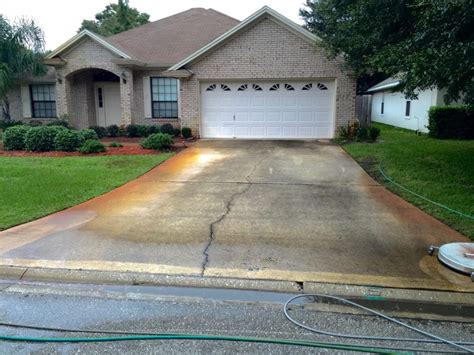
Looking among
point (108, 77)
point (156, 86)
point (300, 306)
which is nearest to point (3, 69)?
Answer: point (108, 77)

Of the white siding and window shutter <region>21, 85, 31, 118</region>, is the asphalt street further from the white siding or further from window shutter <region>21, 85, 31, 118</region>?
window shutter <region>21, 85, 31, 118</region>

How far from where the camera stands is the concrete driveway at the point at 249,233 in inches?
188

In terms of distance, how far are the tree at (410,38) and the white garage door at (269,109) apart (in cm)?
378

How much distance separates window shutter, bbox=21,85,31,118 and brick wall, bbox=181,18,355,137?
9.20 metres

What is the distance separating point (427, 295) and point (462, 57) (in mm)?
4462

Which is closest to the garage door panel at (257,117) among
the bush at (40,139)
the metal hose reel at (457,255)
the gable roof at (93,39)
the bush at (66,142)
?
the gable roof at (93,39)

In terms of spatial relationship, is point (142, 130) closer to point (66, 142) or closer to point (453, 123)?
point (66, 142)

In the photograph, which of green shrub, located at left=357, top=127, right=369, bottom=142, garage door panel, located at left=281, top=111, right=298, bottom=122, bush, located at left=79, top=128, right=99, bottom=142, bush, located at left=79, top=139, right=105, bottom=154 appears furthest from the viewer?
garage door panel, located at left=281, top=111, right=298, bottom=122

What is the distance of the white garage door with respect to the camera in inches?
634

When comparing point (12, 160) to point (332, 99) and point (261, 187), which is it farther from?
point (332, 99)

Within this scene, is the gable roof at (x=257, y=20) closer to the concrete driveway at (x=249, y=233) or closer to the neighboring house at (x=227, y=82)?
the neighboring house at (x=227, y=82)

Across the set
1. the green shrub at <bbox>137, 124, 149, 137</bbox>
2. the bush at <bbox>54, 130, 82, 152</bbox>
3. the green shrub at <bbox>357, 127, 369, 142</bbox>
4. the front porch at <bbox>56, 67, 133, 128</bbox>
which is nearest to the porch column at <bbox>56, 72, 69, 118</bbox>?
the front porch at <bbox>56, 67, 133, 128</bbox>

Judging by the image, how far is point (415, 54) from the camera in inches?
283

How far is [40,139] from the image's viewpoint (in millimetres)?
13562
